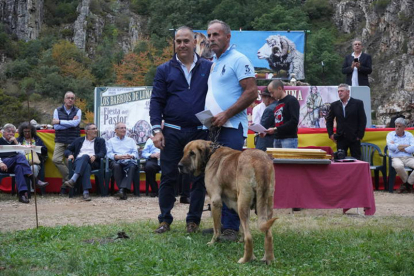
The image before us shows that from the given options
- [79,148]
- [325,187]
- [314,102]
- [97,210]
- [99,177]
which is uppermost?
[314,102]

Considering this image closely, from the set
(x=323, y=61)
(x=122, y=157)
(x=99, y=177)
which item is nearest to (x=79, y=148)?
(x=99, y=177)

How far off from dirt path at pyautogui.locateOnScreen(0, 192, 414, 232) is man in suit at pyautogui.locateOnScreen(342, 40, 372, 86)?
305 centimetres

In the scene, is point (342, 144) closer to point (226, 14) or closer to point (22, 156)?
point (22, 156)

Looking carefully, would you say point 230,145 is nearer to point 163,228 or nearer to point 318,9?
point 163,228

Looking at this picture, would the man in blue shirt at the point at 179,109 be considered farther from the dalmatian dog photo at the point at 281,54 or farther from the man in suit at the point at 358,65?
the dalmatian dog photo at the point at 281,54

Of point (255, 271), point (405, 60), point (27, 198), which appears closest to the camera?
point (255, 271)

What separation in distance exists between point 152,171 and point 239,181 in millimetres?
7454

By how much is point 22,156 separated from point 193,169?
6.89m

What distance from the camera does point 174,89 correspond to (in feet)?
22.8

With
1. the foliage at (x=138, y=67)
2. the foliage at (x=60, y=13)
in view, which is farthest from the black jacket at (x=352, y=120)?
the foliage at (x=60, y=13)

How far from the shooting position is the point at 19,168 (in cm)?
1189

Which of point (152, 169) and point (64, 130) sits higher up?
point (64, 130)

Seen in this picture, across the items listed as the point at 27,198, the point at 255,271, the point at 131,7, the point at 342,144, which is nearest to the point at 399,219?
the point at 342,144

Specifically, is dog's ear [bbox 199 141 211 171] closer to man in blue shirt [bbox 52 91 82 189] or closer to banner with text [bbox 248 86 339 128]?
man in blue shirt [bbox 52 91 82 189]
